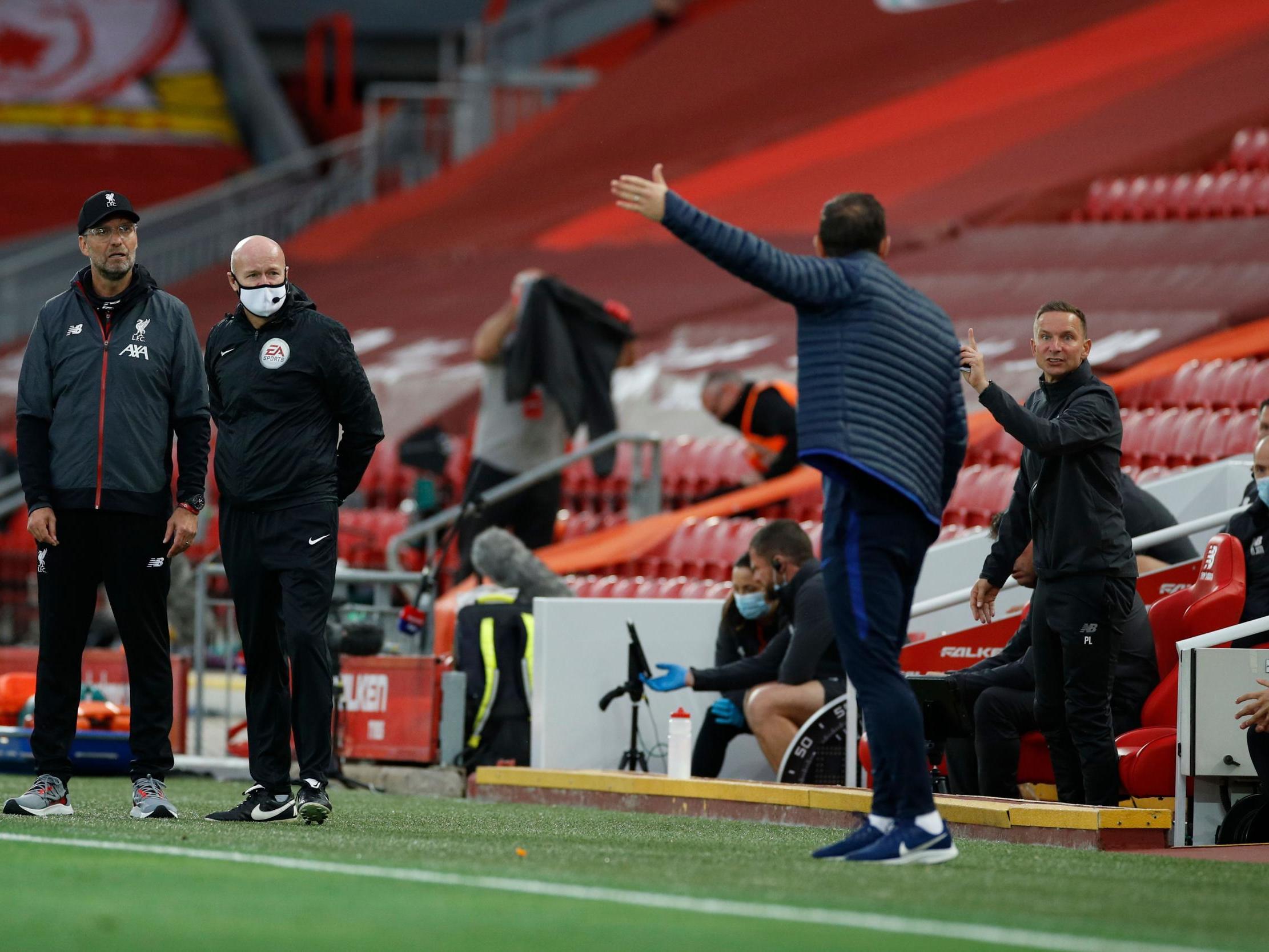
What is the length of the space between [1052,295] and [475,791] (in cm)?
762

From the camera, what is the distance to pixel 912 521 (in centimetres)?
501

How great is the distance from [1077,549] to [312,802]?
2.33m

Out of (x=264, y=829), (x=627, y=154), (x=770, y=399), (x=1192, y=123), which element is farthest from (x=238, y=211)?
(x=264, y=829)

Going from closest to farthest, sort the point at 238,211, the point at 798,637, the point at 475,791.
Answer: the point at 798,637 < the point at 475,791 < the point at 238,211

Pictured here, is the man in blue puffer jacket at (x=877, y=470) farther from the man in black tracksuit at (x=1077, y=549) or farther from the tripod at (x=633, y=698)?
the tripod at (x=633, y=698)

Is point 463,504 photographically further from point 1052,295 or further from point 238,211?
point 238,211

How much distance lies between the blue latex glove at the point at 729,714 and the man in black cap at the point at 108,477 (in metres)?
2.79

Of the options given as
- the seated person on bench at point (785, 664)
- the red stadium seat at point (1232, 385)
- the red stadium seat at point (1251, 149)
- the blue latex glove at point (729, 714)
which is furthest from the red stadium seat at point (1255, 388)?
the red stadium seat at point (1251, 149)

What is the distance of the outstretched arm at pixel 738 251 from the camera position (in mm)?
4797

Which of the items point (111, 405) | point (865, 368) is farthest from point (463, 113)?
point (865, 368)

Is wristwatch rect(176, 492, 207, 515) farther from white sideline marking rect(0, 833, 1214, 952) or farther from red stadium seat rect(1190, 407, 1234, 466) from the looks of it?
red stadium seat rect(1190, 407, 1234, 466)

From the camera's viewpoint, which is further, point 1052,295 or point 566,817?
point 1052,295

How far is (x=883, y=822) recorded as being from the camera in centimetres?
509

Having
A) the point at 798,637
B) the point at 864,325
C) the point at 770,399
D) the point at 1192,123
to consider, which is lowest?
the point at 798,637
